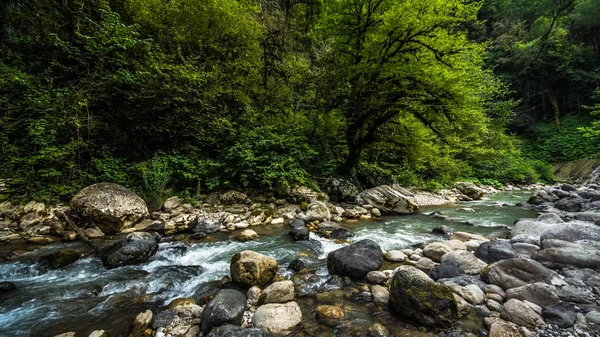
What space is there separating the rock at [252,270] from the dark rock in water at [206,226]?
2.63 m

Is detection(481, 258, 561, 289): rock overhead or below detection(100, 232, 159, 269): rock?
overhead

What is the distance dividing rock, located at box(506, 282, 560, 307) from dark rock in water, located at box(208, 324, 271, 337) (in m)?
3.05

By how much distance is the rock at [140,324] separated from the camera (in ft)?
8.14

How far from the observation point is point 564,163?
837 inches

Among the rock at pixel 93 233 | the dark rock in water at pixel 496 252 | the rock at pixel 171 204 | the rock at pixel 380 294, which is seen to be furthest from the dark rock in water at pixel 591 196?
the rock at pixel 93 233

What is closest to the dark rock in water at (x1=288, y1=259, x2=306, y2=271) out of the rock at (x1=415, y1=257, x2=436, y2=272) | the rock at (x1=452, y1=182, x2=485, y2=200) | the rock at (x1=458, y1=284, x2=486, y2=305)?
the rock at (x1=415, y1=257, x2=436, y2=272)

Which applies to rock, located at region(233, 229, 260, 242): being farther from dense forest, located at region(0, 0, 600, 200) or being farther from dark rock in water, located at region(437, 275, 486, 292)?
dark rock in water, located at region(437, 275, 486, 292)

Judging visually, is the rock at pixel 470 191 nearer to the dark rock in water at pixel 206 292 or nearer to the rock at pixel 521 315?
the rock at pixel 521 315

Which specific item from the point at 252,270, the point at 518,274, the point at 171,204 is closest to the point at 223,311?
the point at 252,270

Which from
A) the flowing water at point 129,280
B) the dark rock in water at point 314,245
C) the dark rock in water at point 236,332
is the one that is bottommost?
the flowing water at point 129,280

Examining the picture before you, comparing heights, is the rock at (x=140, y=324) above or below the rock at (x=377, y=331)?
below

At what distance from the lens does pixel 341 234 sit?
18.8 ft

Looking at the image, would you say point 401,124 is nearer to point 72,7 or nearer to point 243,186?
point 243,186

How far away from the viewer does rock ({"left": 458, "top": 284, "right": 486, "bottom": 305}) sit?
9.36 feet
